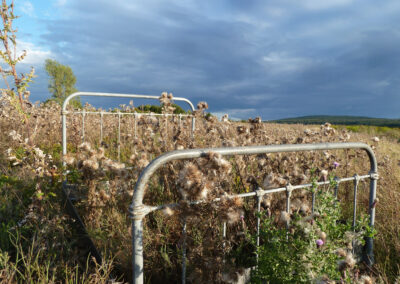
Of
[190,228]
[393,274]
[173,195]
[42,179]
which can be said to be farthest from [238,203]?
[42,179]

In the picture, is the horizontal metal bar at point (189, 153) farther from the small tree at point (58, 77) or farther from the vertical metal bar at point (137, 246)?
the small tree at point (58, 77)

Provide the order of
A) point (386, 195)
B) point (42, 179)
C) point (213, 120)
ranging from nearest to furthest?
1. point (42, 179)
2. point (213, 120)
3. point (386, 195)

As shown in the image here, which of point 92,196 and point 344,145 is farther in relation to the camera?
point 92,196

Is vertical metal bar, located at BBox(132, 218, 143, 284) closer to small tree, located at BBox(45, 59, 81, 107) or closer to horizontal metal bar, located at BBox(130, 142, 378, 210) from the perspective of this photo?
horizontal metal bar, located at BBox(130, 142, 378, 210)

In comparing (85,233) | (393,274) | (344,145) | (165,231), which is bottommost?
(393,274)

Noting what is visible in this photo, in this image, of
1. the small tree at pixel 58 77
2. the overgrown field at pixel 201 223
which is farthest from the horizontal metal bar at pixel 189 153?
the small tree at pixel 58 77

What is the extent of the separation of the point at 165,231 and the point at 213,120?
5.61ft

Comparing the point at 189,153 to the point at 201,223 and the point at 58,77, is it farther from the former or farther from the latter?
the point at 58,77

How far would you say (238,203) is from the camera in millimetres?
1698

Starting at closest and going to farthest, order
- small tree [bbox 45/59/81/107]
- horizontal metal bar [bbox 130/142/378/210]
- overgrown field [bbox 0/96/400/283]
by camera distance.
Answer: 1. horizontal metal bar [bbox 130/142/378/210]
2. overgrown field [bbox 0/96/400/283]
3. small tree [bbox 45/59/81/107]

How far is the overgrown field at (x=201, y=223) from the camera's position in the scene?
1.83 meters

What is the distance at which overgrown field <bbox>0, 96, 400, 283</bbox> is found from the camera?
183 cm

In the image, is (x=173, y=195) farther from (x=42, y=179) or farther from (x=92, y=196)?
(x=42, y=179)

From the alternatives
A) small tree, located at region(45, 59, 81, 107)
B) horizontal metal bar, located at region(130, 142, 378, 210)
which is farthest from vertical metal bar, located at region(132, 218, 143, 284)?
small tree, located at region(45, 59, 81, 107)
